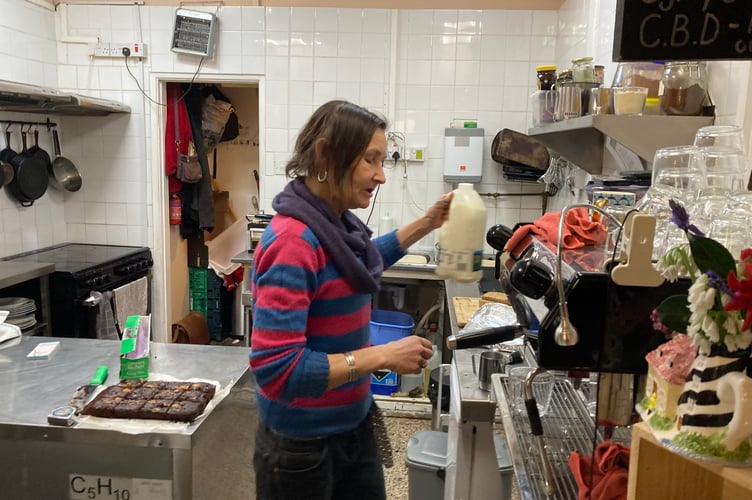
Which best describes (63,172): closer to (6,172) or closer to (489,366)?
(6,172)

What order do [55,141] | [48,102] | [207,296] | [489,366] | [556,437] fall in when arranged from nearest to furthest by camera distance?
[556,437]
[489,366]
[48,102]
[55,141]
[207,296]

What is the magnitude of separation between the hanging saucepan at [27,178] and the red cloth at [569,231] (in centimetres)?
337

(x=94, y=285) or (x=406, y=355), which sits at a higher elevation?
(x=406, y=355)

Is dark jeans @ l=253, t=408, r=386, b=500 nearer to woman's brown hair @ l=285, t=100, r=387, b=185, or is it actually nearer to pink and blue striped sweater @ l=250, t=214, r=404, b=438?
pink and blue striped sweater @ l=250, t=214, r=404, b=438

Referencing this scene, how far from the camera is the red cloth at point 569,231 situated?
103cm

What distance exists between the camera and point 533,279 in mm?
900

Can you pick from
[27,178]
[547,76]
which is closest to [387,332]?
Answer: [547,76]

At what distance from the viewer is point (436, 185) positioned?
3840mm

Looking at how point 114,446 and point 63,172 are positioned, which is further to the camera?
point 63,172

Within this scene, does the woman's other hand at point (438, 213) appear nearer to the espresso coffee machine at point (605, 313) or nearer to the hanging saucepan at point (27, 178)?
the espresso coffee machine at point (605, 313)

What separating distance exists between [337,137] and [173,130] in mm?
3128

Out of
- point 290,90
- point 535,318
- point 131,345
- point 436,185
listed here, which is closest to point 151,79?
point 290,90

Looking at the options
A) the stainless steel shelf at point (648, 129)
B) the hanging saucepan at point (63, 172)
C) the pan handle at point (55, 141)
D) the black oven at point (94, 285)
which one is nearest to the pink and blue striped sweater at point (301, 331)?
the stainless steel shelf at point (648, 129)

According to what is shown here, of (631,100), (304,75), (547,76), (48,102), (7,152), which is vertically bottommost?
(7,152)
